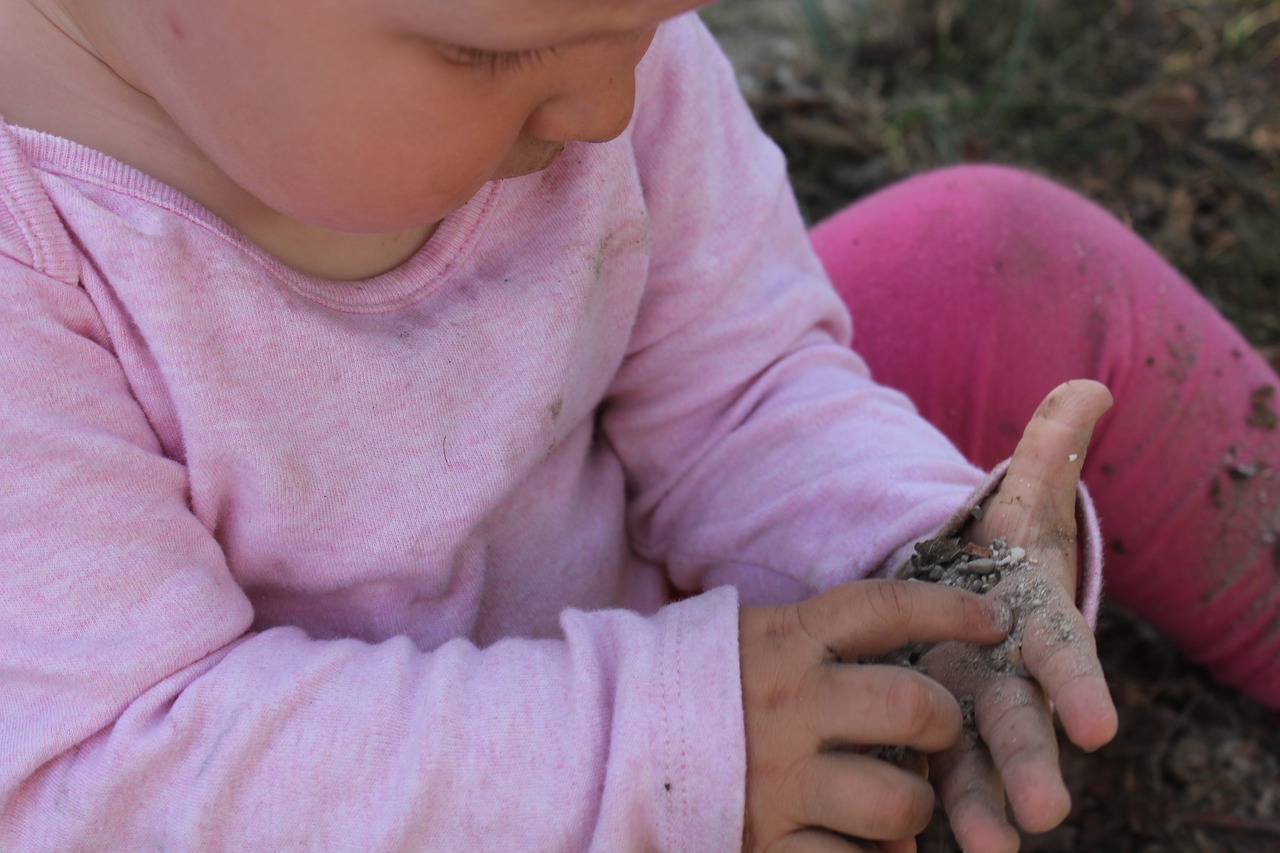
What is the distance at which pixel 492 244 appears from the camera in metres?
1.06

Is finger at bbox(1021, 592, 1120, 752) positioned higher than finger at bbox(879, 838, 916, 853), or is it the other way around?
finger at bbox(1021, 592, 1120, 752)

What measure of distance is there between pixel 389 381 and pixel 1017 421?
0.74m

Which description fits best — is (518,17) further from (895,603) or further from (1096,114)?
(1096,114)

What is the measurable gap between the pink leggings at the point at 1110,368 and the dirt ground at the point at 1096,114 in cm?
26

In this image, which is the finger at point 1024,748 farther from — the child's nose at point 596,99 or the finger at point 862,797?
the child's nose at point 596,99

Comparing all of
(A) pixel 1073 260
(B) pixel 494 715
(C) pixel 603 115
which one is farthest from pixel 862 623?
(A) pixel 1073 260

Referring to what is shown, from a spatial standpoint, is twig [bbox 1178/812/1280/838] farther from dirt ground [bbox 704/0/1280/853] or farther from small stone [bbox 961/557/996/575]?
small stone [bbox 961/557/996/575]

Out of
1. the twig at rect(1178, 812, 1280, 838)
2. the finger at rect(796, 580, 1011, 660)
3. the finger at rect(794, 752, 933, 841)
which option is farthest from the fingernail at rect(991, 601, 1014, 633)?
the twig at rect(1178, 812, 1280, 838)

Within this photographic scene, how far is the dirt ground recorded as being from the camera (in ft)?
6.44

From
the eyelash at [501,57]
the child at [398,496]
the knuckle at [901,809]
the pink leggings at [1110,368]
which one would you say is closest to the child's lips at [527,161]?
the child at [398,496]

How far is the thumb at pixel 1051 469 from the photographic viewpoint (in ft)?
3.16

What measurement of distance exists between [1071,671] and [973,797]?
11 centimetres

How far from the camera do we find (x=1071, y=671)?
0.85 m

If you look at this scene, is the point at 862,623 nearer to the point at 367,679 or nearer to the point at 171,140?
the point at 367,679
